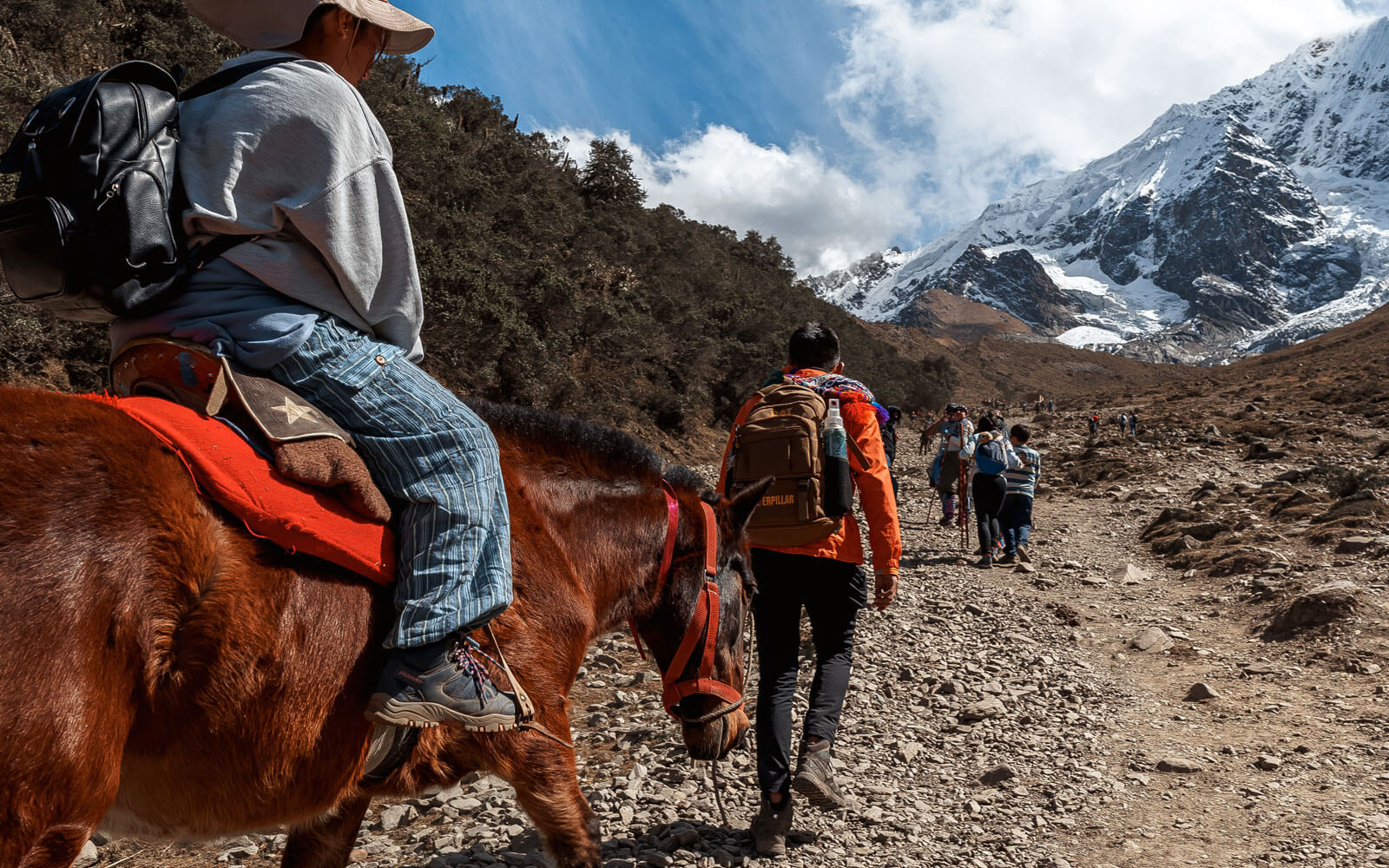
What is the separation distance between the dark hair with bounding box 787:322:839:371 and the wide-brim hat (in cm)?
252

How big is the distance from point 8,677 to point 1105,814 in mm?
4492

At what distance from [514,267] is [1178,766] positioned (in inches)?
569

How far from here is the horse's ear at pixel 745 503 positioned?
10.5 feet

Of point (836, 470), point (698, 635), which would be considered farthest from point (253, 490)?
point (836, 470)

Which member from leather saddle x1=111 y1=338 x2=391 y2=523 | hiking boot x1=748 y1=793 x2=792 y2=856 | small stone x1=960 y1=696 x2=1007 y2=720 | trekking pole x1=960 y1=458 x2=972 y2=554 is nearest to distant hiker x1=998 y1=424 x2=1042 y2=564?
trekking pole x1=960 y1=458 x2=972 y2=554

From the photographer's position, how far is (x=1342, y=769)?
4.26 m

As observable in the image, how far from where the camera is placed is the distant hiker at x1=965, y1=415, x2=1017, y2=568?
34.4 feet

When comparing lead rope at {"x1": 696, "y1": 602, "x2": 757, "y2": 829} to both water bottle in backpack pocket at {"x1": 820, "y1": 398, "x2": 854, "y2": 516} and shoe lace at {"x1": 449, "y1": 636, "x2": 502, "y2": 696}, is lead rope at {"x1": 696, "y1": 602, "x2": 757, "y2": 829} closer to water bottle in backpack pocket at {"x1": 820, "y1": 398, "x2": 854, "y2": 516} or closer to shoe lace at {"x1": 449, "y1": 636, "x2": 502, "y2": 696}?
water bottle in backpack pocket at {"x1": 820, "y1": 398, "x2": 854, "y2": 516}

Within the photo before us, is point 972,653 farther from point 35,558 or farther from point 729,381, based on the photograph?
point 729,381

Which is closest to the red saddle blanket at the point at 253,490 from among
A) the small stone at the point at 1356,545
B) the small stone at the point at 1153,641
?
the small stone at the point at 1153,641

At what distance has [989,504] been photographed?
10.7 meters

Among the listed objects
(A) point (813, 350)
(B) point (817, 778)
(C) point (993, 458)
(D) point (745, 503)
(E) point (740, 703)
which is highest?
(C) point (993, 458)

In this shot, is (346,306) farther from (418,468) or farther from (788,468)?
(788,468)

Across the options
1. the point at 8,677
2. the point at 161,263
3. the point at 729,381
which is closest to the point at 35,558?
the point at 8,677
